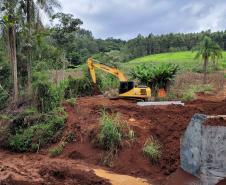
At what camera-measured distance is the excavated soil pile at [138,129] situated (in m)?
11.6

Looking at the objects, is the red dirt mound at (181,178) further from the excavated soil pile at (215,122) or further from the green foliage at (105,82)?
the green foliage at (105,82)

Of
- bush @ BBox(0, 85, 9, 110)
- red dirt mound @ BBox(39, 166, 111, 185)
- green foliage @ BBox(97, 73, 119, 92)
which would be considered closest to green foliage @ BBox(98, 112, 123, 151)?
red dirt mound @ BBox(39, 166, 111, 185)

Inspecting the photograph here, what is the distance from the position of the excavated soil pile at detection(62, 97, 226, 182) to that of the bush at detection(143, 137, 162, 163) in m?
0.14

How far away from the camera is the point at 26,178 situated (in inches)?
414

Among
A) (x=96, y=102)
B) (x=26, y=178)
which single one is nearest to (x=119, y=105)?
(x=96, y=102)

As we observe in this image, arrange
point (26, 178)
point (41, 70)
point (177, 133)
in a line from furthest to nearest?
1. point (41, 70)
2. point (177, 133)
3. point (26, 178)

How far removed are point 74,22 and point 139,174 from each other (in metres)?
18.7

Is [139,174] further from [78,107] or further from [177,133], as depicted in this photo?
[78,107]

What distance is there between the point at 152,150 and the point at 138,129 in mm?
1541

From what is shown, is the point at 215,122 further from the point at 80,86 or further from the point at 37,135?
the point at 80,86

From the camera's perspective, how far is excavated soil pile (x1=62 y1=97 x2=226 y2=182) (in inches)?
458

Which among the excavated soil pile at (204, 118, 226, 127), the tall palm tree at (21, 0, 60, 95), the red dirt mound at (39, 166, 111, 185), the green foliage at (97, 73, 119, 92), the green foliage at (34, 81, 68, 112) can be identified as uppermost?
the tall palm tree at (21, 0, 60, 95)

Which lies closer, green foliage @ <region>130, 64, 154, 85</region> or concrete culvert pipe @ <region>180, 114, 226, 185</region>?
concrete culvert pipe @ <region>180, 114, 226, 185</region>

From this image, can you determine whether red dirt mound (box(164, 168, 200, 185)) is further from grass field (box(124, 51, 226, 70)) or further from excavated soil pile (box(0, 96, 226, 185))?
grass field (box(124, 51, 226, 70))
